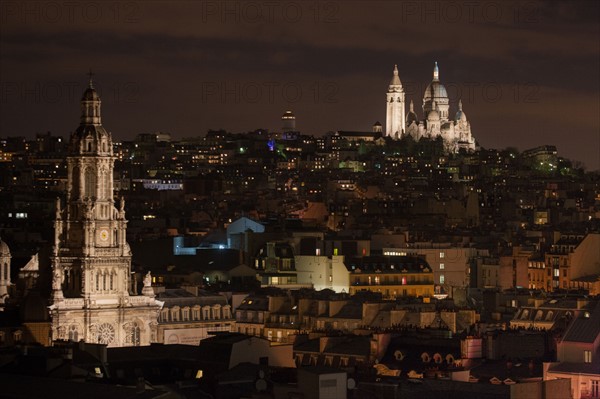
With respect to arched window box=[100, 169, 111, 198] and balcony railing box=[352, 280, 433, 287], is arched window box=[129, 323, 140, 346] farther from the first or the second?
balcony railing box=[352, 280, 433, 287]

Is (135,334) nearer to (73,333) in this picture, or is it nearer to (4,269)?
(73,333)

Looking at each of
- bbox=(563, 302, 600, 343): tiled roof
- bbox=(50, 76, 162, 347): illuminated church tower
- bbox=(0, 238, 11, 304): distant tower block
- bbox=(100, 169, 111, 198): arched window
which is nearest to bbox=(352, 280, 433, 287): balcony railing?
bbox=(0, 238, 11, 304): distant tower block

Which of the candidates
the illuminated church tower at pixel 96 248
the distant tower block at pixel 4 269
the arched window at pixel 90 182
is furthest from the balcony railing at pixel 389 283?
the arched window at pixel 90 182

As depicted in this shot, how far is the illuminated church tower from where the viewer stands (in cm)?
6969

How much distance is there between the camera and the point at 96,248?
7012cm

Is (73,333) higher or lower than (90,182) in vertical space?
lower

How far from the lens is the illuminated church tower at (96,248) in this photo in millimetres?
69688

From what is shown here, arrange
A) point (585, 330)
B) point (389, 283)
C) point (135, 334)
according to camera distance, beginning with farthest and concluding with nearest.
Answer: point (389, 283) < point (135, 334) < point (585, 330)

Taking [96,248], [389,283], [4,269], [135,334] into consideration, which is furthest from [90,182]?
[389,283]

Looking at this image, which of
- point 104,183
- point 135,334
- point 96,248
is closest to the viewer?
point 135,334

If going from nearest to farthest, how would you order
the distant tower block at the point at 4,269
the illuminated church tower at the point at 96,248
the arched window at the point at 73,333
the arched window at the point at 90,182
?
the arched window at the point at 73,333, the illuminated church tower at the point at 96,248, the arched window at the point at 90,182, the distant tower block at the point at 4,269

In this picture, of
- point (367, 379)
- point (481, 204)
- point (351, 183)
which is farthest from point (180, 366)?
point (351, 183)

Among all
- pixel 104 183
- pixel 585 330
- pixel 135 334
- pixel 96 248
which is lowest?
pixel 135 334

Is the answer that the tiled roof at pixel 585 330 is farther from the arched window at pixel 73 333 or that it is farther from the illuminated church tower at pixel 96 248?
the illuminated church tower at pixel 96 248
